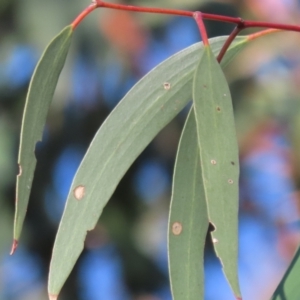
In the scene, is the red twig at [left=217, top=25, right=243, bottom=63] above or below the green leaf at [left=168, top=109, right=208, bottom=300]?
above

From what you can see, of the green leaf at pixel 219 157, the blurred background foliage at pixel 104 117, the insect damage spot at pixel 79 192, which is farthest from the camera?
the blurred background foliage at pixel 104 117

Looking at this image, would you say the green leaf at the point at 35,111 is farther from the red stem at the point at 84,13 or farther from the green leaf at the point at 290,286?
the green leaf at the point at 290,286

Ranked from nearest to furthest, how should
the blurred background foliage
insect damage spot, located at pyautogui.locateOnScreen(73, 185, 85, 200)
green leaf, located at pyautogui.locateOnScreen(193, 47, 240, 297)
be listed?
green leaf, located at pyautogui.locateOnScreen(193, 47, 240, 297) < insect damage spot, located at pyautogui.locateOnScreen(73, 185, 85, 200) < the blurred background foliage

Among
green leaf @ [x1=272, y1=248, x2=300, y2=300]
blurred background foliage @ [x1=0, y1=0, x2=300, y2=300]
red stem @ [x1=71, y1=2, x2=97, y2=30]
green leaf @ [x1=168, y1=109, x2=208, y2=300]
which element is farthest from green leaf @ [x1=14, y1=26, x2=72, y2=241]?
blurred background foliage @ [x1=0, y1=0, x2=300, y2=300]

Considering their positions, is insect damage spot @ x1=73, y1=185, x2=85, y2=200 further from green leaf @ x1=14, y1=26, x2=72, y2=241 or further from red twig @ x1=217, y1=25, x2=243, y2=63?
red twig @ x1=217, y1=25, x2=243, y2=63

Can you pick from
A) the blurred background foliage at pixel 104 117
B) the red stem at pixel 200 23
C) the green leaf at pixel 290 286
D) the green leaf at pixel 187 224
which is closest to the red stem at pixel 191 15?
the red stem at pixel 200 23

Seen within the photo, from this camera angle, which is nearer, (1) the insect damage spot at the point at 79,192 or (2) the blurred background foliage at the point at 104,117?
(1) the insect damage spot at the point at 79,192

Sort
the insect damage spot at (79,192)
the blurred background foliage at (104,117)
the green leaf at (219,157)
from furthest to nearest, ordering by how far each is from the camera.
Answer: the blurred background foliage at (104,117) → the insect damage spot at (79,192) → the green leaf at (219,157)
